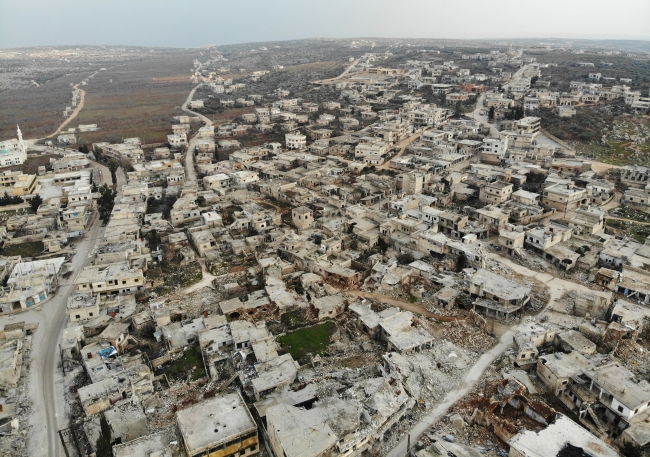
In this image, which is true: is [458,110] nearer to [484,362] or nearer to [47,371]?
[484,362]

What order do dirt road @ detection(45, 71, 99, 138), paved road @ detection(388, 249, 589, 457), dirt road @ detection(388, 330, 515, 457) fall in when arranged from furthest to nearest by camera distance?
dirt road @ detection(45, 71, 99, 138)
paved road @ detection(388, 249, 589, 457)
dirt road @ detection(388, 330, 515, 457)

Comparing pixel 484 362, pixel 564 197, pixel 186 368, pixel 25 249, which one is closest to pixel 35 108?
pixel 25 249

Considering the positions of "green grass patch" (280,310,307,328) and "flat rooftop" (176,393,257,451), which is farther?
"green grass patch" (280,310,307,328)

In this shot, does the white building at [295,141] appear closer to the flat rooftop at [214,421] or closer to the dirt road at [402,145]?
the dirt road at [402,145]

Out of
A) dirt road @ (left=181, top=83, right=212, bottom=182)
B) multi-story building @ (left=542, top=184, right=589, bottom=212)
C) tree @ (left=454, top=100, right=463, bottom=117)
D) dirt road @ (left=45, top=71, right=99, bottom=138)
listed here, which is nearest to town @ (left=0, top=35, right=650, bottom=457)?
multi-story building @ (left=542, top=184, right=589, bottom=212)

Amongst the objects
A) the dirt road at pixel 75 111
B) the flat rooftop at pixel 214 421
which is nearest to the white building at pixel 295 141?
the dirt road at pixel 75 111

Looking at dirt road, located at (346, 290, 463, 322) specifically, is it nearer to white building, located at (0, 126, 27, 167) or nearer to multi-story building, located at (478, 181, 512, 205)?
multi-story building, located at (478, 181, 512, 205)
